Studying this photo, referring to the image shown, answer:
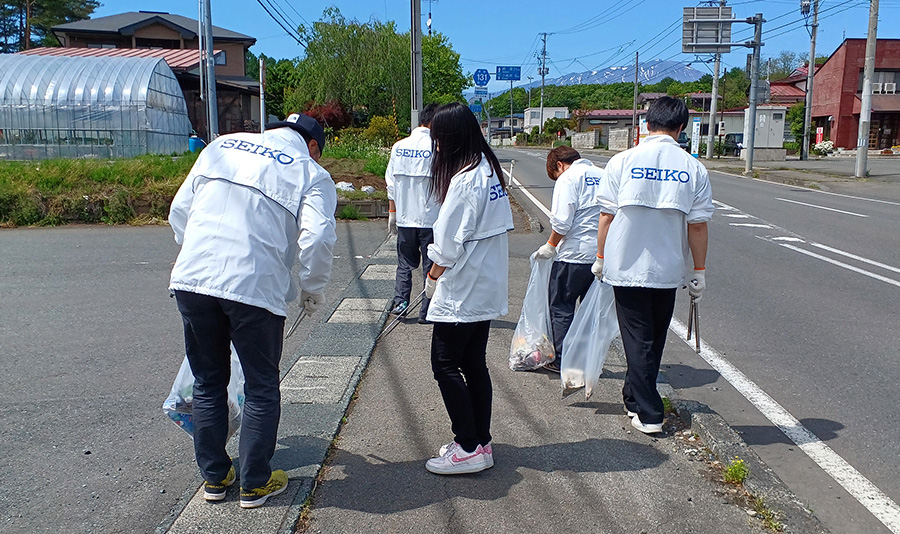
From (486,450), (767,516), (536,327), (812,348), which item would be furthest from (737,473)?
(812,348)

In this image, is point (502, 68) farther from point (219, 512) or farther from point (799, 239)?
point (219, 512)

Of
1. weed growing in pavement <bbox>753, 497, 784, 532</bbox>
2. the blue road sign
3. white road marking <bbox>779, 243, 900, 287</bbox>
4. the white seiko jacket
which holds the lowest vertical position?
weed growing in pavement <bbox>753, 497, 784, 532</bbox>

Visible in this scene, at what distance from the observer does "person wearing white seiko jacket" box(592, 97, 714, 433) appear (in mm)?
3842

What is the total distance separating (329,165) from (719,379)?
1343cm

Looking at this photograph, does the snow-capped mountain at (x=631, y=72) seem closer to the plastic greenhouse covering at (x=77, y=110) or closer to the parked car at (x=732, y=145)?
the parked car at (x=732, y=145)

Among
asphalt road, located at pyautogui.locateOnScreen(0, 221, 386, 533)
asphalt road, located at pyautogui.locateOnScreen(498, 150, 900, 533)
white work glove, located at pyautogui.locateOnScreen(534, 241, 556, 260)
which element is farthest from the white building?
white work glove, located at pyautogui.locateOnScreen(534, 241, 556, 260)

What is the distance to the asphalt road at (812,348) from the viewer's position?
385cm

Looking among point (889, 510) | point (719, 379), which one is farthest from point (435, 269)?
point (719, 379)

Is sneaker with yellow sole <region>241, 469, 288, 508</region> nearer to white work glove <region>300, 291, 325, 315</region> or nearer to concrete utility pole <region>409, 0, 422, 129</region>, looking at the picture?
white work glove <region>300, 291, 325, 315</region>

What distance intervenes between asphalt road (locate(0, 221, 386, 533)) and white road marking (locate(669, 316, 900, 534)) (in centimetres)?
327

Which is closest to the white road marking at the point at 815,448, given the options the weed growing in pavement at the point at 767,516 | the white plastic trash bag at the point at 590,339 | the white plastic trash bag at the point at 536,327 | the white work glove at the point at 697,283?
the weed growing in pavement at the point at 767,516

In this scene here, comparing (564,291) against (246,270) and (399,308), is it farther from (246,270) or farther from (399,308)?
(246,270)

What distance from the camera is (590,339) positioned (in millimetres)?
4496

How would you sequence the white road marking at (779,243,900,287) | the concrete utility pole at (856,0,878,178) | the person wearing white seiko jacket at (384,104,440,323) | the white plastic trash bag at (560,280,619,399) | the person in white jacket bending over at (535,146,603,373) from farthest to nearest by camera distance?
the concrete utility pole at (856,0,878,178), the white road marking at (779,243,900,287), the person wearing white seiko jacket at (384,104,440,323), the person in white jacket bending over at (535,146,603,373), the white plastic trash bag at (560,280,619,399)
